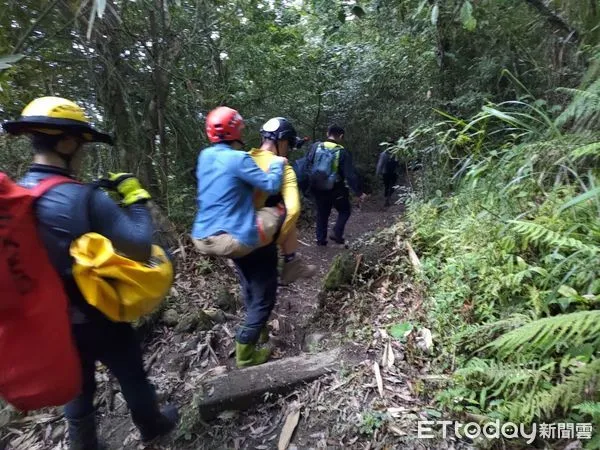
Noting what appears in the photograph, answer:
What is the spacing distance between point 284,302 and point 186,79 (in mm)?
3391

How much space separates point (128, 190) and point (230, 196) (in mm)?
974

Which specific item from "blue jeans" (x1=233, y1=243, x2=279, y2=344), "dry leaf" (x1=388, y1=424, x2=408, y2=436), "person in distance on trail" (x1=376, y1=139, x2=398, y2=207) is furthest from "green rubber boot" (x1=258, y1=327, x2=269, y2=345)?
"person in distance on trail" (x1=376, y1=139, x2=398, y2=207)

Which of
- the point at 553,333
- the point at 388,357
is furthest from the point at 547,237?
the point at 388,357

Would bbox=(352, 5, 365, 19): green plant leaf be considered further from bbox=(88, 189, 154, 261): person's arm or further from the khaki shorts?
bbox=(88, 189, 154, 261): person's arm

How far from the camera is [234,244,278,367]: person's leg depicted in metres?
3.46

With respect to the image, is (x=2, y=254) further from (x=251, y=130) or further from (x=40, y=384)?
(x=251, y=130)

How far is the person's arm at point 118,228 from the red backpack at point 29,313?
227 millimetres

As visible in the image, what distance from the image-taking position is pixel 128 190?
7.74ft

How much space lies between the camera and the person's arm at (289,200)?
3.45 metres

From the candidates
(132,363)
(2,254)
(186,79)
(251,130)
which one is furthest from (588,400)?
(251,130)

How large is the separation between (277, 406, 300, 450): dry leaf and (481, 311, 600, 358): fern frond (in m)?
1.37

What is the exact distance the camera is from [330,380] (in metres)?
2.93

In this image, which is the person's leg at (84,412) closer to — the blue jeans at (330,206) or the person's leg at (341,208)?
the blue jeans at (330,206)

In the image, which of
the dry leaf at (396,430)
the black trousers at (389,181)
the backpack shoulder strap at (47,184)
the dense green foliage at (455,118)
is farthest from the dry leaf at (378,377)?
the black trousers at (389,181)
